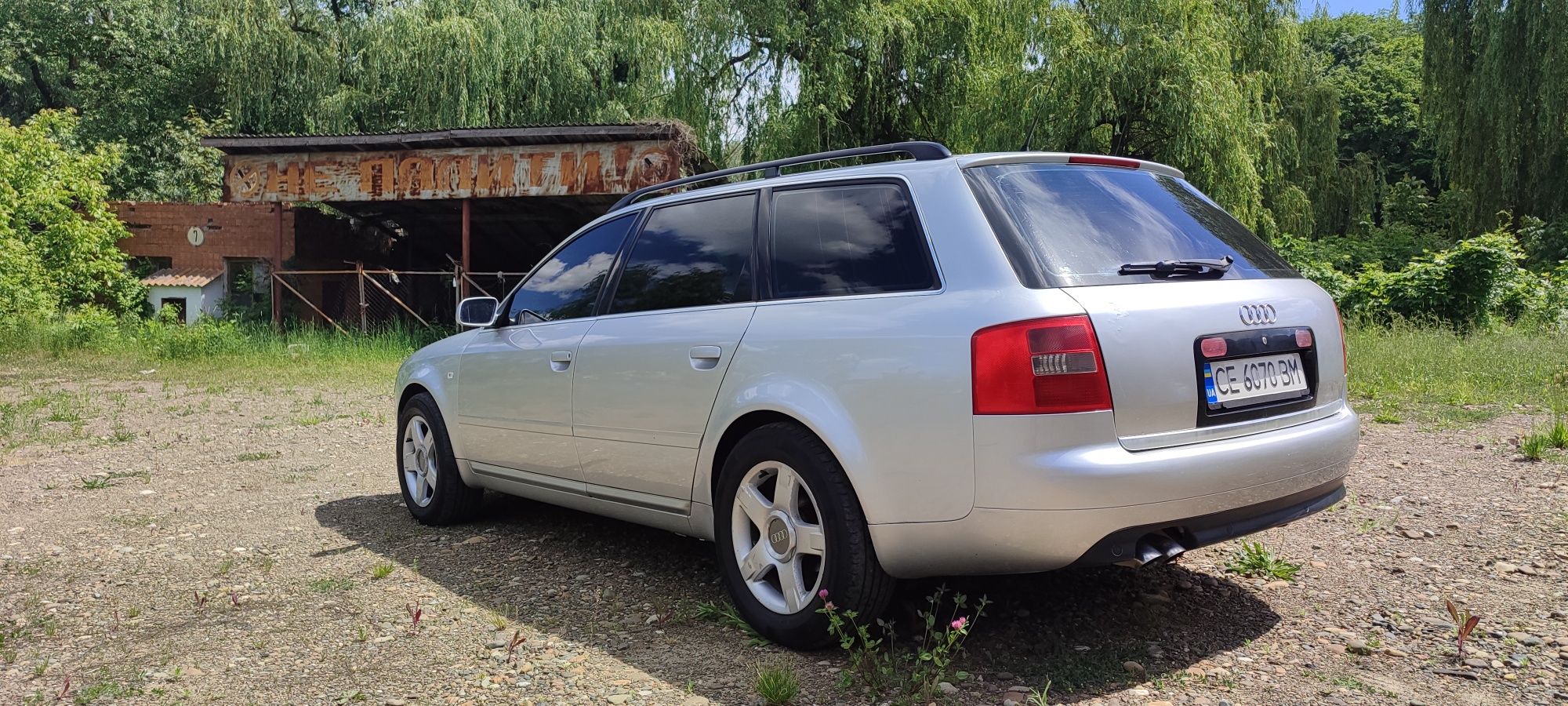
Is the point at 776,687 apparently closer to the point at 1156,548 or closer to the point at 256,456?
the point at 1156,548

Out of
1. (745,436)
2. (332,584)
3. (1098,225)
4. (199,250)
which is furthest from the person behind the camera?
(199,250)

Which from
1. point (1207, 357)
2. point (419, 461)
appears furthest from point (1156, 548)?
point (419, 461)

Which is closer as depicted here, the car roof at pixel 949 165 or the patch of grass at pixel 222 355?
the car roof at pixel 949 165

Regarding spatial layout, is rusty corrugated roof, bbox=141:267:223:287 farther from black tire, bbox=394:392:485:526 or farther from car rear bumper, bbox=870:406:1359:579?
car rear bumper, bbox=870:406:1359:579

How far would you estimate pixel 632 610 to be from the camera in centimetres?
394

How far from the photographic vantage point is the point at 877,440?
3027 millimetres

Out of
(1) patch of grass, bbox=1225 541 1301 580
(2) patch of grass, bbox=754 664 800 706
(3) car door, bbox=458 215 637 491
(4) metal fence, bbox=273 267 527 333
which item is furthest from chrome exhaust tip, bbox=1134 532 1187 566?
(4) metal fence, bbox=273 267 527 333

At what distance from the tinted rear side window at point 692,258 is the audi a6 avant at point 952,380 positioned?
0.5 inches

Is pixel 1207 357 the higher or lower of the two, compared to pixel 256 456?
higher

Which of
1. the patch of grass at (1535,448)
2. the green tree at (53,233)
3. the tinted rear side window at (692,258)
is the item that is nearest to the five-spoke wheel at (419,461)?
the tinted rear side window at (692,258)

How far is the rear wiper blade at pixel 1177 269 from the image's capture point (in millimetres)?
3096

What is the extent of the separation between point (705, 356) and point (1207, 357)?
1653mm

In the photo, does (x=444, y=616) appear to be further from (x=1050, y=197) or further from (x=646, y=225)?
(x=1050, y=197)

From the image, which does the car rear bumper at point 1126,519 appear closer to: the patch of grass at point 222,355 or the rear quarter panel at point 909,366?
the rear quarter panel at point 909,366
